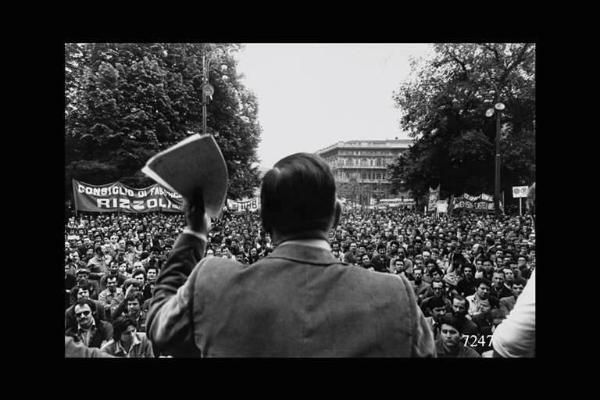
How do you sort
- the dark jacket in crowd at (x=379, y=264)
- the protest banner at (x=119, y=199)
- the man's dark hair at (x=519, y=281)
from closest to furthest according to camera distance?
the man's dark hair at (x=519, y=281) < the dark jacket in crowd at (x=379, y=264) < the protest banner at (x=119, y=199)

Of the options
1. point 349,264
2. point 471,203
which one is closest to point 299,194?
point 349,264

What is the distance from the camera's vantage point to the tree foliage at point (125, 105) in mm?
19156

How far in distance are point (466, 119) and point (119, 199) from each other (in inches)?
791

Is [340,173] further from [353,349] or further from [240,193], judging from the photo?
[353,349]

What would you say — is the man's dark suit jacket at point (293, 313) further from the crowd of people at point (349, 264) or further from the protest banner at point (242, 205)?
the protest banner at point (242, 205)

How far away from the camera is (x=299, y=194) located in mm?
1331

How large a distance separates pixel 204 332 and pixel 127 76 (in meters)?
20.9

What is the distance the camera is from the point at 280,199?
4.41ft

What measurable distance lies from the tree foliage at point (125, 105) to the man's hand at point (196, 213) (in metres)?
18.8

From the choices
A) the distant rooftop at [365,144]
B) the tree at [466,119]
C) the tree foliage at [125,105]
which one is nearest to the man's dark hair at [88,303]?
the tree foliage at [125,105]

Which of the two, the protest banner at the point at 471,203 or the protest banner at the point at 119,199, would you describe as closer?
the protest banner at the point at 119,199

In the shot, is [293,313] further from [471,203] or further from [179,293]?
[471,203]
